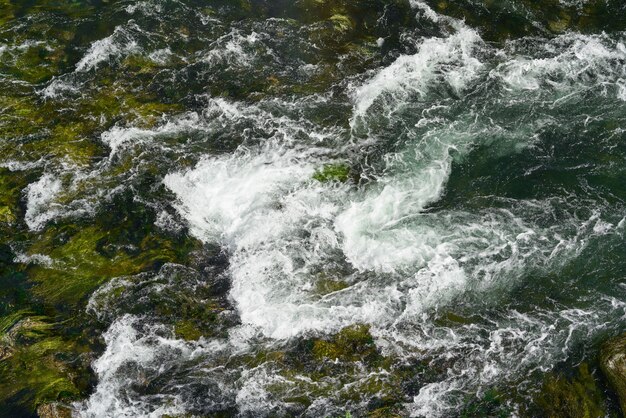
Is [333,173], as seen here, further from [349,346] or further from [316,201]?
[349,346]

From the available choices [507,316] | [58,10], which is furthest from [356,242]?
[58,10]

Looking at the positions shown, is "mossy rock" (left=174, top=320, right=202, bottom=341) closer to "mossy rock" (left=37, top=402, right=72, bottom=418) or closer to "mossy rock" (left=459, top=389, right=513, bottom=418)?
"mossy rock" (left=37, top=402, right=72, bottom=418)

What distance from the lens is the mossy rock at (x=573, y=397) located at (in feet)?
22.8

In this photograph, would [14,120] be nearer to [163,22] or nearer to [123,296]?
[163,22]

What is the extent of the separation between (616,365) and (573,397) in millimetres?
714

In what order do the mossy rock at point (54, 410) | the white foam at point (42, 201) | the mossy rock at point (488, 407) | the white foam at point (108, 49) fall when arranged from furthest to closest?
the white foam at point (108, 49) → the white foam at point (42, 201) → the mossy rock at point (54, 410) → the mossy rock at point (488, 407)

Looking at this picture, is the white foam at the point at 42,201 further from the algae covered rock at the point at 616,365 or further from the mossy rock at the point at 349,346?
the algae covered rock at the point at 616,365

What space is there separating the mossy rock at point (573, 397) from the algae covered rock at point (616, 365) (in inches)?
8.8

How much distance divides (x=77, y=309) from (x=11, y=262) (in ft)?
5.67

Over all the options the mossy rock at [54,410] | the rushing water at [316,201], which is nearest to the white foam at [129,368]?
the rushing water at [316,201]

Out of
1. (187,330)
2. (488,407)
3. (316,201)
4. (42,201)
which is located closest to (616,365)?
(488,407)

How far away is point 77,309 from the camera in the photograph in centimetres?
862

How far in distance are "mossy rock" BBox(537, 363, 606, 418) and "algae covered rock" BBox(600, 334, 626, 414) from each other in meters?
0.22

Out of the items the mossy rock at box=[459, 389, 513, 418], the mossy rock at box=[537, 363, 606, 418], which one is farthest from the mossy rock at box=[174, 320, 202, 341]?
the mossy rock at box=[537, 363, 606, 418]
